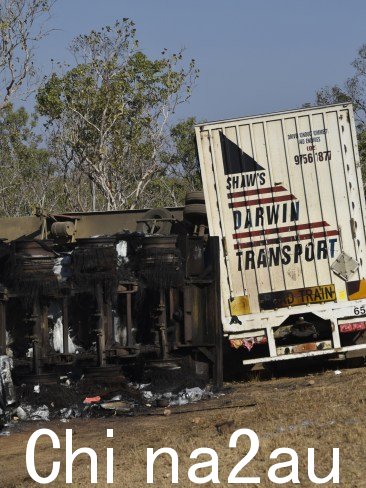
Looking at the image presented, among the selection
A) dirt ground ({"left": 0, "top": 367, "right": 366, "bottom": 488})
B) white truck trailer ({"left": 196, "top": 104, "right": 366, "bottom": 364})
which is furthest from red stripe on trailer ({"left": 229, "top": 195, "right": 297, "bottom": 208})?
dirt ground ({"left": 0, "top": 367, "right": 366, "bottom": 488})

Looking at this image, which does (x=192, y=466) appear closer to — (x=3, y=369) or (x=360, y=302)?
(x=3, y=369)

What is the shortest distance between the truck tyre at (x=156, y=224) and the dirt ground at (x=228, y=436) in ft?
9.90

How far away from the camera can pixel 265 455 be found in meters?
8.31

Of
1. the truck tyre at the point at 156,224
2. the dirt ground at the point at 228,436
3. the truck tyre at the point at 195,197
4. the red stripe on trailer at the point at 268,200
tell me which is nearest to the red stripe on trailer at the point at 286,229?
the red stripe on trailer at the point at 268,200

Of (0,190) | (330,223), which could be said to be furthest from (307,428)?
(0,190)

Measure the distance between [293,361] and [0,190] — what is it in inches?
1526

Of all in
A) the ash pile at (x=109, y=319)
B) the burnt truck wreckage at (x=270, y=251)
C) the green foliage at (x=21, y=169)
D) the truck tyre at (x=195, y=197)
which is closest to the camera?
the ash pile at (x=109, y=319)

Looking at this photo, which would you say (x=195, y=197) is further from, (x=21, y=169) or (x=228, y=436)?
(x=21, y=169)

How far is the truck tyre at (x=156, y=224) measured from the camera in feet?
48.7

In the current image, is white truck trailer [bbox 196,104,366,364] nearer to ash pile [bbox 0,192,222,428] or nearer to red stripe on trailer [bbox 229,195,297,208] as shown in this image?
red stripe on trailer [bbox 229,195,297,208]

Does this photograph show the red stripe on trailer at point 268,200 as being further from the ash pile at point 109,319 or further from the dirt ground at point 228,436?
the dirt ground at point 228,436

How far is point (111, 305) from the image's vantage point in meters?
13.0

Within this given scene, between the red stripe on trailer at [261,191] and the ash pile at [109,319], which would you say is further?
the red stripe on trailer at [261,191]

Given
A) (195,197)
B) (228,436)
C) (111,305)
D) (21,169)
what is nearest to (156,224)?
(195,197)
